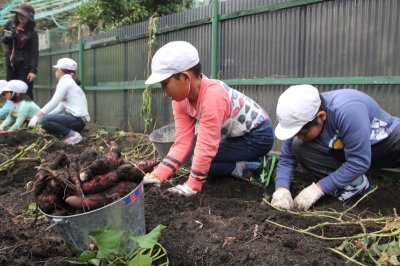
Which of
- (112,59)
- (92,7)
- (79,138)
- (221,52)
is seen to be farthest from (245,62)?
(92,7)

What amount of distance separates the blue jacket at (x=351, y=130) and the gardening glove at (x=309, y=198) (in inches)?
1.8

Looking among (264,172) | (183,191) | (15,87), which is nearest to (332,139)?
(264,172)

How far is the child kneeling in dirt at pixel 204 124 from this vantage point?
2568 millimetres

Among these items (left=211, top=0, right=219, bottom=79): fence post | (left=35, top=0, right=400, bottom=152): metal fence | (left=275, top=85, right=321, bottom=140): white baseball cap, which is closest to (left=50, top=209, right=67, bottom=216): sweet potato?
(left=275, top=85, right=321, bottom=140): white baseball cap

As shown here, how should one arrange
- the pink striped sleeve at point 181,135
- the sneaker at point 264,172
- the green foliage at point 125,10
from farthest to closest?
the green foliage at point 125,10, the sneaker at point 264,172, the pink striped sleeve at point 181,135

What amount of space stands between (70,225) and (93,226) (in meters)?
0.10

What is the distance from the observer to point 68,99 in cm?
560

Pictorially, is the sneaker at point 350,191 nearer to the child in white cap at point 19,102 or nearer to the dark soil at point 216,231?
the dark soil at point 216,231

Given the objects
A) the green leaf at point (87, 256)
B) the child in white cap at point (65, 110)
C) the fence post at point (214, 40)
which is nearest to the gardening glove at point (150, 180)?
the green leaf at point (87, 256)

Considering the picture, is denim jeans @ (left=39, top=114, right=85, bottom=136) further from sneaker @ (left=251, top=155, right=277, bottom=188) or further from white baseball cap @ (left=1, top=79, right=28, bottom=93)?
sneaker @ (left=251, top=155, right=277, bottom=188)

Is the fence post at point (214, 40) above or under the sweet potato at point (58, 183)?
above

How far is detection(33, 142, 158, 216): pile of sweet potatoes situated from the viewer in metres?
1.84

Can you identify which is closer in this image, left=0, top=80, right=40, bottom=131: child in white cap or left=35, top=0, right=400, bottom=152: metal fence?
left=35, top=0, right=400, bottom=152: metal fence

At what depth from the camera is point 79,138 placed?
5.64m
